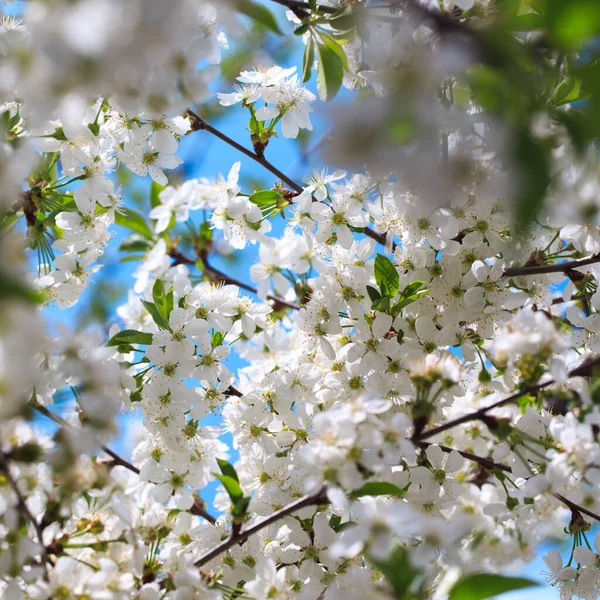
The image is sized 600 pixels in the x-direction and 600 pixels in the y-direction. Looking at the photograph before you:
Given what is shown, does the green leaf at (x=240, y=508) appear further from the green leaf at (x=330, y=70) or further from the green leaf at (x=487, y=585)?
the green leaf at (x=330, y=70)

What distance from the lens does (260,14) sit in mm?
881

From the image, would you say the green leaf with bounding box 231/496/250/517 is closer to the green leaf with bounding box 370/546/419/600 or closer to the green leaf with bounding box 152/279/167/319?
the green leaf with bounding box 370/546/419/600

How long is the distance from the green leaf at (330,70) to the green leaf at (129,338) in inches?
31.2

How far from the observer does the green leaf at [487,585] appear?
2.99 feet

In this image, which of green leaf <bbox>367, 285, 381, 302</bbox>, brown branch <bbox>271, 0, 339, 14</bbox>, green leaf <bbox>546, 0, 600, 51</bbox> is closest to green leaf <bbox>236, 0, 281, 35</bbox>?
green leaf <bbox>546, 0, 600, 51</bbox>

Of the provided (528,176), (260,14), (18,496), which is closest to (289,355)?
(18,496)

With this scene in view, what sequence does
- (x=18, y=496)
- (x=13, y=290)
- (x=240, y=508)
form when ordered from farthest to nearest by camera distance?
(x=240, y=508)
(x=18, y=496)
(x=13, y=290)

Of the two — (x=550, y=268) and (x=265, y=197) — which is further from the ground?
(x=265, y=197)

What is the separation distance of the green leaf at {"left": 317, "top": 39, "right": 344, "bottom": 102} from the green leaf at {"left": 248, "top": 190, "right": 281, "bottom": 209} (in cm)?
33

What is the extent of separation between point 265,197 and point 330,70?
40 centimetres

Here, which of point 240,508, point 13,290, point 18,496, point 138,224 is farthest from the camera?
point 138,224

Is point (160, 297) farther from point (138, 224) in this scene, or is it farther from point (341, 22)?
point (341, 22)

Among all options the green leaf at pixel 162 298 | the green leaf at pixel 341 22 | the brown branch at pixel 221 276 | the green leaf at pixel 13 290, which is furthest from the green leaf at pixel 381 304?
the green leaf at pixel 13 290

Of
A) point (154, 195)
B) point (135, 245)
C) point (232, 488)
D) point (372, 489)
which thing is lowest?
point (372, 489)
